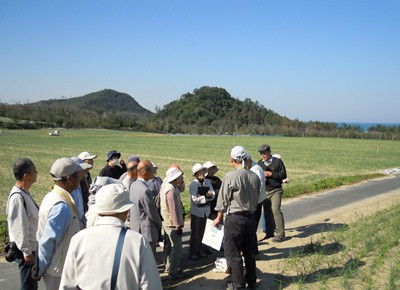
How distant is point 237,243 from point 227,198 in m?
0.60

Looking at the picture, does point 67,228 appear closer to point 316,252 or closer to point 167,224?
point 167,224

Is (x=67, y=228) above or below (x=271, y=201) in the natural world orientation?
above

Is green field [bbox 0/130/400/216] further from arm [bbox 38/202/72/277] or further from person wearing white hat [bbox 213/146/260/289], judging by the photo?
arm [bbox 38/202/72/277]

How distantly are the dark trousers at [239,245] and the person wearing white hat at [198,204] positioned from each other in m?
1.43

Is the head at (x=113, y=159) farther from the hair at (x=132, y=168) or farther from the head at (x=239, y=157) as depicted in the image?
the head at (x=239, y=157)

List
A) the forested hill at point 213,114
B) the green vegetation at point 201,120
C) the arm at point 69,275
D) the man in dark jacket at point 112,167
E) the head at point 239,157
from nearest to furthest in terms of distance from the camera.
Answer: the arm at point 69,275 < the head at point 239,157 < the man in dark jacket at point 112,167 < the green vegetation at point 201,120 < the forested hill at point 213,114

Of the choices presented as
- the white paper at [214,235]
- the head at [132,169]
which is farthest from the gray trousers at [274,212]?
the head at [132,169]

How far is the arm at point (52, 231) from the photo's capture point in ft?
9.66

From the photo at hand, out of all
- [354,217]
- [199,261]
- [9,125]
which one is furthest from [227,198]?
[9,125]

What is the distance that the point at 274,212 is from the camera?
Answer: 6.81 metres

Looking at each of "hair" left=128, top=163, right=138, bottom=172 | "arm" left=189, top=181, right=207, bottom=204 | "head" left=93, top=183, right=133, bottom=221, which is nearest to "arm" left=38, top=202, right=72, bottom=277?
"head" left=93, top=183, right=133, bottom=221

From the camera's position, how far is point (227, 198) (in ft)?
14.9

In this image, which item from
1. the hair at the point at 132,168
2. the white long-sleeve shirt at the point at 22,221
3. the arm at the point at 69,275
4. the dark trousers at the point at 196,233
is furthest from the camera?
the dark trousers at the point at 196,233

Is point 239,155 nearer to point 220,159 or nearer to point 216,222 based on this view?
point 216,222
